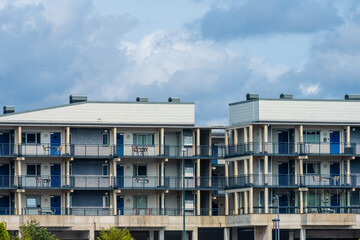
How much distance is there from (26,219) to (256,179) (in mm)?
22387

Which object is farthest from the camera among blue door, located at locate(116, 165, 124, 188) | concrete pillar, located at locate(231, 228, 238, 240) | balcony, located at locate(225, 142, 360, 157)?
concrete pillar, located at locate(231, 228, 238, 240)

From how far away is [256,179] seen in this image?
12312 cm

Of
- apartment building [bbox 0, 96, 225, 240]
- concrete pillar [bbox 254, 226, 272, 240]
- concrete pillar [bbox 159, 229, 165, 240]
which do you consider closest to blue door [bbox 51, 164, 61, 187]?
apartment building [bbox 0, 96, 225, 240]

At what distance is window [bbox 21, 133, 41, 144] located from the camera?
124m

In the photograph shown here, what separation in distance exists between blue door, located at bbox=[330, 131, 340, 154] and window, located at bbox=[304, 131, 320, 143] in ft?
4.61

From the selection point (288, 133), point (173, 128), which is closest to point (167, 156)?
point (173, 128)

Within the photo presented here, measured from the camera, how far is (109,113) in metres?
125

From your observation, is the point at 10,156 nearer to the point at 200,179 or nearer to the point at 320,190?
the point at 200,179

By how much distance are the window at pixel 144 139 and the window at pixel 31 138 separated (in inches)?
380

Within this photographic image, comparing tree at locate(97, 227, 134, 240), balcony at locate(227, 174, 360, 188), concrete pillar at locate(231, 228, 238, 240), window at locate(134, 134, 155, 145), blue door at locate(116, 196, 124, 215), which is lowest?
concrete pillar at locate(231, 228, 238, 240)

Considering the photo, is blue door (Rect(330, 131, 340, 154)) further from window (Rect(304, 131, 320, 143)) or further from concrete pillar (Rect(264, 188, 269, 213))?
concrete pillar (Rect(264, 188, 269, 213))

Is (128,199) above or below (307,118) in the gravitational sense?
below

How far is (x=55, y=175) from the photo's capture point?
12431 centimetres

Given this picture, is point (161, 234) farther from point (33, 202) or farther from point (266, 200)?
point (33, 202)
